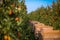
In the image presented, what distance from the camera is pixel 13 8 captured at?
4.01 metres

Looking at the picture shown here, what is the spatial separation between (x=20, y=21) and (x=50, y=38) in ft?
3.62

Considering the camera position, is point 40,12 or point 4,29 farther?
point 40,12

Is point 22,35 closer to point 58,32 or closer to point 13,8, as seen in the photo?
point 13,8

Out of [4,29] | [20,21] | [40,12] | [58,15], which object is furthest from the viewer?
[40,12]

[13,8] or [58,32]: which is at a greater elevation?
[13,8]

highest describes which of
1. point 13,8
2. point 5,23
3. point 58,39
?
point 13,8

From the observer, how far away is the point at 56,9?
23.8 ft

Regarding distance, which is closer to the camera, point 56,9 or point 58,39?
point 58,39

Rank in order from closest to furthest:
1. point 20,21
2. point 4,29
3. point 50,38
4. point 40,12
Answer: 1. point 4,29
2. point 20,21
3. point 50,38
4. point 40,12

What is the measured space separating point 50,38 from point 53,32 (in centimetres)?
17

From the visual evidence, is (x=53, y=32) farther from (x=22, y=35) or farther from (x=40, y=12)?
(x=40, y=12)

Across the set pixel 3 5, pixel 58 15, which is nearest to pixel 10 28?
pixel 3 5

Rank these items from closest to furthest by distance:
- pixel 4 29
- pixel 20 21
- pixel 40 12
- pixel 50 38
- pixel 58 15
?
1. pixel 4 29
2. pixel 20 21
3. pixel 50 38
4. pixel 58 15
5. pixel 40 12

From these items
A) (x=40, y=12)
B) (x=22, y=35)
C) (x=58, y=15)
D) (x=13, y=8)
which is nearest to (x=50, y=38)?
(x=22, y=35)
